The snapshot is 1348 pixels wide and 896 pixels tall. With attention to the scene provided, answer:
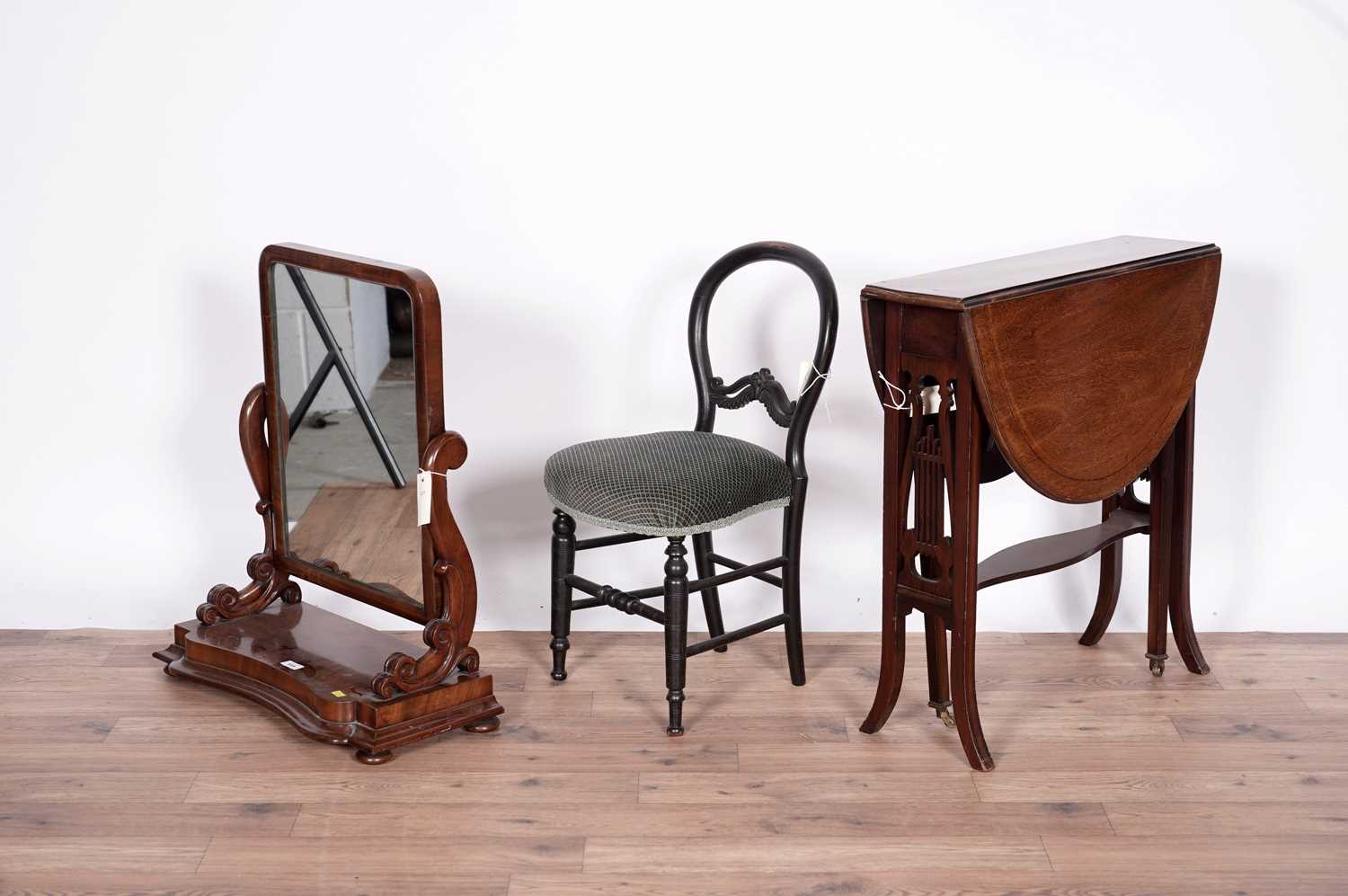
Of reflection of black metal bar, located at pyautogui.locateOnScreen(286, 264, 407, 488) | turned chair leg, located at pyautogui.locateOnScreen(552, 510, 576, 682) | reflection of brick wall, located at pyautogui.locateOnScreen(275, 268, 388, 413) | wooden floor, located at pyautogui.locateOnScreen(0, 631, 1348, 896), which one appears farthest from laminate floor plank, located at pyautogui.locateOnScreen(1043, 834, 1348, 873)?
reflection of brick wall, located at pyautogui.locateOnScreen(275, 268, 388, 413)

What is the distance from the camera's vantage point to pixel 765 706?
2840 mm

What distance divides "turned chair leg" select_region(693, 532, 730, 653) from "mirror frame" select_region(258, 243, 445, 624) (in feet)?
1.96

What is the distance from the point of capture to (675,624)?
8.75ft

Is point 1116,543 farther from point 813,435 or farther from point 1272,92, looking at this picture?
point 1272,92

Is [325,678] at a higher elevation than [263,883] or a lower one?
higher

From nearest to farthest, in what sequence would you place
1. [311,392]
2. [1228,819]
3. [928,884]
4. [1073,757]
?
[928,884]
[1228,819]
[1073,757]
[311,392]

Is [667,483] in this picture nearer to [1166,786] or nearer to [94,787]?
[1166,786]

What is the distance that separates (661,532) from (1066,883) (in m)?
0.90

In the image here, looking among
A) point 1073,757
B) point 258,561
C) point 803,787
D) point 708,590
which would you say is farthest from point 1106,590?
point 258,561

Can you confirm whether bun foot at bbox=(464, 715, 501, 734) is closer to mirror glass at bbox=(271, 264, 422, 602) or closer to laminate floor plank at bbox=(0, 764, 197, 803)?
mirror glass at bbox=(271, 264, 422, 602)

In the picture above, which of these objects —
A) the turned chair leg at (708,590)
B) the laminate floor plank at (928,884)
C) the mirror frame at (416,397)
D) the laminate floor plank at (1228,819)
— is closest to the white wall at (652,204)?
the turned chair leg at (708,590)

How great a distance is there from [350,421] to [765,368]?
83cm

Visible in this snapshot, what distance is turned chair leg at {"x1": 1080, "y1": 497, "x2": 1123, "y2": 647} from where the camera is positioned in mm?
3082

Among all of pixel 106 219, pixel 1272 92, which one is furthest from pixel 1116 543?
pixel 106 219
